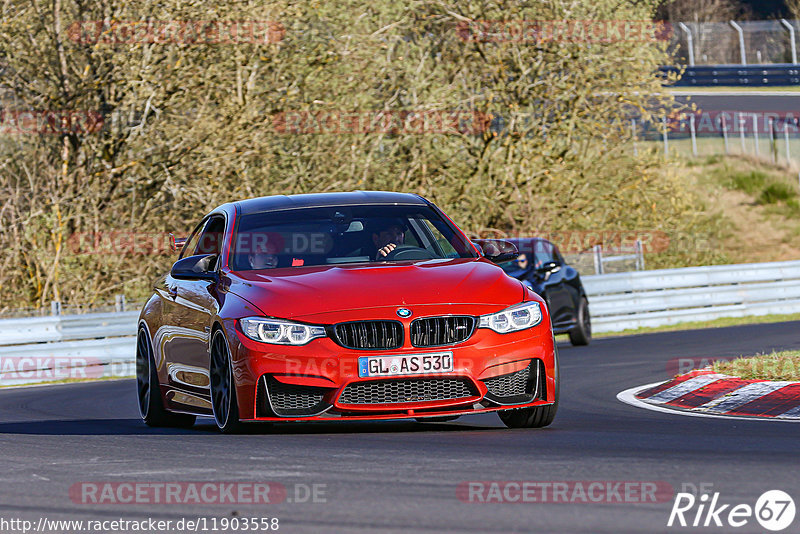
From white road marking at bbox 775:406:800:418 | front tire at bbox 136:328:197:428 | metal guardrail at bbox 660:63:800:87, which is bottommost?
metal guardrail at bbox 660:63:800:87

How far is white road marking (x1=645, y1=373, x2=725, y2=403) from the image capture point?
11.1m

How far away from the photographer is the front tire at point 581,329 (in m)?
20.7

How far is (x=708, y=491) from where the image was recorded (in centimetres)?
597

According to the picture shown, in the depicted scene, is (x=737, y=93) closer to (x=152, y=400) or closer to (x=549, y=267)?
(x=549, y=267)

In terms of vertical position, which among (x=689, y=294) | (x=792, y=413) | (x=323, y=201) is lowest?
(x=689, y=294)

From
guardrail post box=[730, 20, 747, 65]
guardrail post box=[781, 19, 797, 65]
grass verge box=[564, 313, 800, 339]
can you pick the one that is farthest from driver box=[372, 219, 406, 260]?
guardrail post box=[730, 20, 747, 65]

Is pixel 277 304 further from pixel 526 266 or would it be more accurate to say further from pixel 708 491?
pixel 526 266

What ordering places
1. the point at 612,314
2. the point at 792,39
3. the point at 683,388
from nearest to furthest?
the point at 683,388
the point at 612,314
the point at 792,39

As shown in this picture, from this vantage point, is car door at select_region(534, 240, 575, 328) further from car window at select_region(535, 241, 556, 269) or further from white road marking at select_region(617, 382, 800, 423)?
white road marking at select_region(617, 382, 800, 423)

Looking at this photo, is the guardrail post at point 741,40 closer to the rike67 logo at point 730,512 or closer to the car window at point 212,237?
the car window at point 212,237

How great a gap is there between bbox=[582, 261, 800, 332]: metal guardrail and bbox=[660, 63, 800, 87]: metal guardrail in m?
30.9

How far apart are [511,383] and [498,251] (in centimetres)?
142

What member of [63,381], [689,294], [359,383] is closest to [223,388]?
[359,383]

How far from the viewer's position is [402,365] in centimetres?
837
